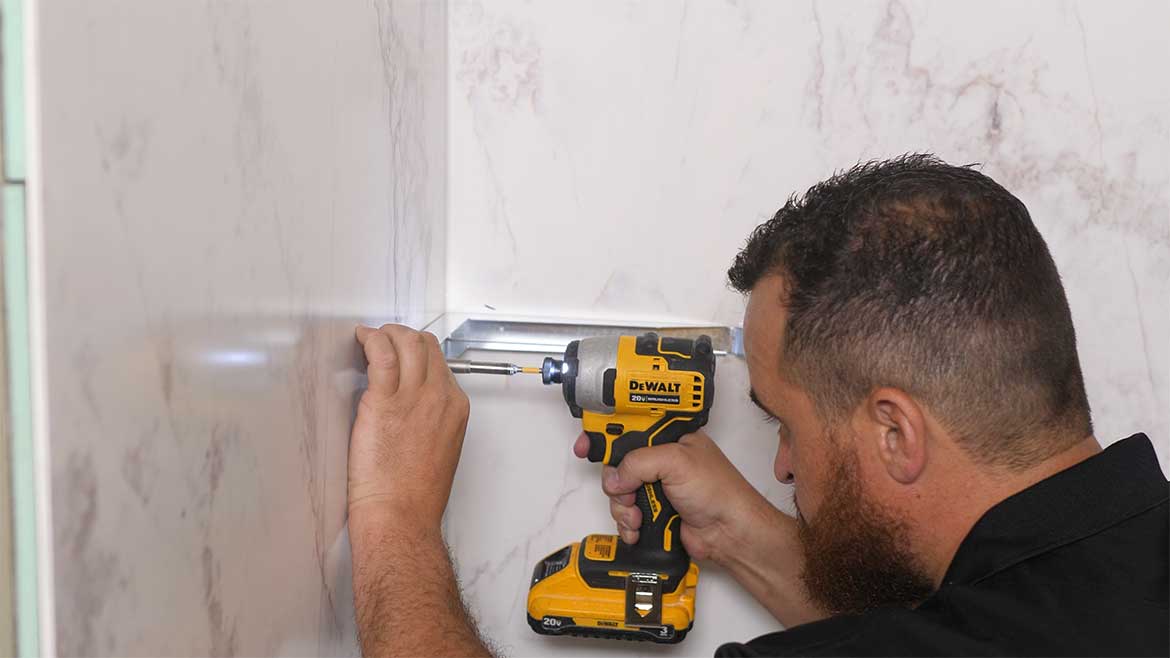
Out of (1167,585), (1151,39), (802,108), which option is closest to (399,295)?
(802,108)

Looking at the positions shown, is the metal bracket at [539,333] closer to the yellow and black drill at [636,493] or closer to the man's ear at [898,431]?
the yellow and black drill at [636,493]

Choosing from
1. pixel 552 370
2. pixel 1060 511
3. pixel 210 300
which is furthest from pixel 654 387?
pixel 210 300

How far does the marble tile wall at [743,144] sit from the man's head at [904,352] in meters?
0.37

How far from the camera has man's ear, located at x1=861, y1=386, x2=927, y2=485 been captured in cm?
109

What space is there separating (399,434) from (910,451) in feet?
1.94

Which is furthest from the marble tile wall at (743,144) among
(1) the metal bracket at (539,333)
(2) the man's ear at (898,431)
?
(2) the man's ear at (898,431)

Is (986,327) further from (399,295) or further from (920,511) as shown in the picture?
(399,295)

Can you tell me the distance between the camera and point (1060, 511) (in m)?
1.04

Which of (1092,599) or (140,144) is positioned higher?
(140,144)

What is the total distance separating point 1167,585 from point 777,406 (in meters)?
0.44

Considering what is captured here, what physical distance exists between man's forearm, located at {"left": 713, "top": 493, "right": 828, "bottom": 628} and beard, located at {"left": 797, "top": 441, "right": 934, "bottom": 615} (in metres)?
0.26

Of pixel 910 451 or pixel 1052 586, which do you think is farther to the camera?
pixel 910 451

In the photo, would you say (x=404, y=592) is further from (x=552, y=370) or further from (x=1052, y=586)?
(x=1052, y=586)

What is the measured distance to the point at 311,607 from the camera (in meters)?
1.17
